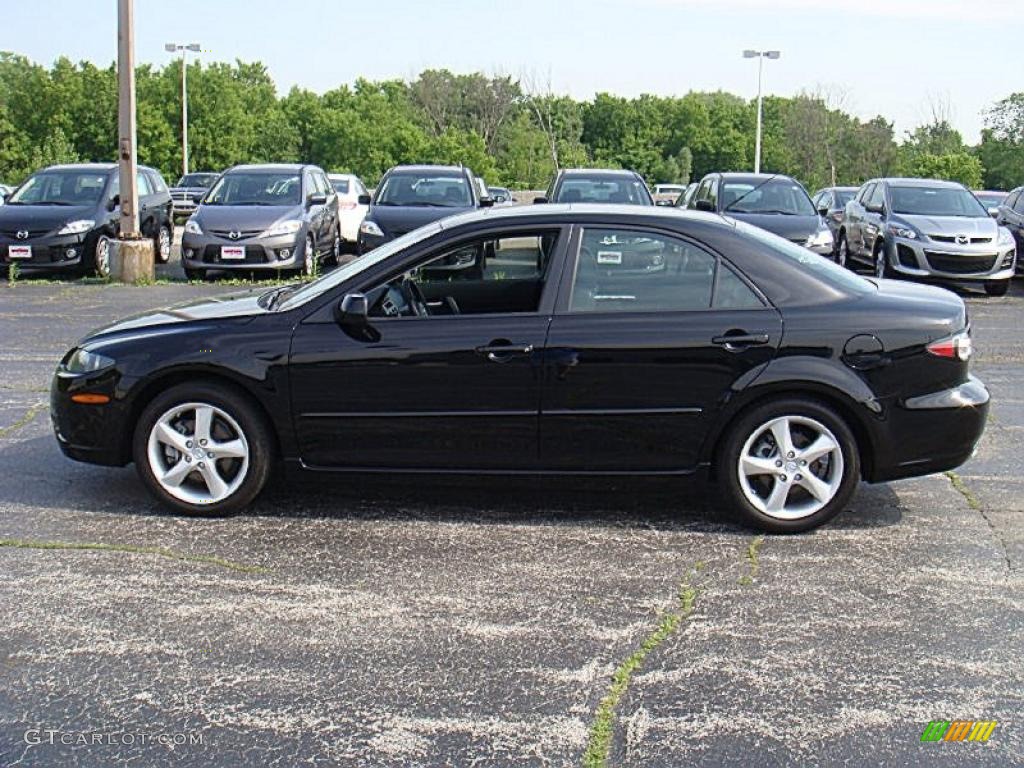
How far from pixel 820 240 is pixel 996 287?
249cm

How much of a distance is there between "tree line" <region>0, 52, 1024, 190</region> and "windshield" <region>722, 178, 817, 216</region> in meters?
22.7

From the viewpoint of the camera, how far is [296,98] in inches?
3044

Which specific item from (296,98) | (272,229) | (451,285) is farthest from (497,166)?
(451,285)

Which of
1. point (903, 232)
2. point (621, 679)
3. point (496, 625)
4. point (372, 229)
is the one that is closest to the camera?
point (621, 679)

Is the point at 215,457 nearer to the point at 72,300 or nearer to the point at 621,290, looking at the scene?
the point at 621,290

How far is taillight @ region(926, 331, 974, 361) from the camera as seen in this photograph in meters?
5.64

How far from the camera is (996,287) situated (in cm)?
1664

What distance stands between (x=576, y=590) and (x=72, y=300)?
A: 11.4 m

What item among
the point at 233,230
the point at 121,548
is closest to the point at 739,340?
the point at 121,548

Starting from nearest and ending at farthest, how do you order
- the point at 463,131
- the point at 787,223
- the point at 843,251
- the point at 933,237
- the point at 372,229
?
the point at 933,237 < the point at 372,229 < the point at 787,223 < the point at 843,251 < the point at 463,131

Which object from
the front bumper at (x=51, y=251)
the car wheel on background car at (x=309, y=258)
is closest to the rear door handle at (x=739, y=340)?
the car wheel on background car at (x=309, y=258)

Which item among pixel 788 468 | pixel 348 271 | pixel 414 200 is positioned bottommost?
pixel 788 468

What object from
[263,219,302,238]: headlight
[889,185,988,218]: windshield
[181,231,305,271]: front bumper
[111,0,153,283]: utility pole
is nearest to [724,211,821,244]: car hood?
[889,185,988,218]: windshield

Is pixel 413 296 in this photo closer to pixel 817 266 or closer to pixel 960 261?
pixel 817 266
